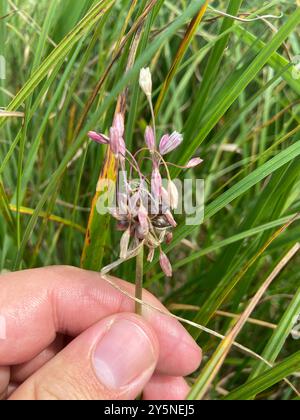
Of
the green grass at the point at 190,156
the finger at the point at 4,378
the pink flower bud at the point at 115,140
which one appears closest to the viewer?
the pink flower bud at the point at 115,140

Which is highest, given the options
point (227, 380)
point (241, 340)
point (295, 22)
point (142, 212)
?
point (295, 22)

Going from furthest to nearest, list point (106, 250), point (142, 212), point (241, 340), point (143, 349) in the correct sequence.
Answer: point (241, 340), point (106, 250), point (143, 349), point (142, 212)

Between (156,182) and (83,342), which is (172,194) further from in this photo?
(83,342)

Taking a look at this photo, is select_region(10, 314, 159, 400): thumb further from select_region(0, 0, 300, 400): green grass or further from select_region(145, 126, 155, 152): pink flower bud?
select_region(145, 126, 155, 152): pink flower bud

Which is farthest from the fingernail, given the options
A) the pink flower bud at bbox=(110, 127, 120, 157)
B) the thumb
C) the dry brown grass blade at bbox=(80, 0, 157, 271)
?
the pink flower bud at bbox=(110, 127, 120, 157)

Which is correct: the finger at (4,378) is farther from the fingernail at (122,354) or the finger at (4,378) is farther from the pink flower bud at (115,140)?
the pink flower bud at (115,140)

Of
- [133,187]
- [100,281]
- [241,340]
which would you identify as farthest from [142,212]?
[241,340]

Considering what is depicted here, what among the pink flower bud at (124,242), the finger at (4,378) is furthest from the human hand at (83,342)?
the pink flower bud at (124,242)
